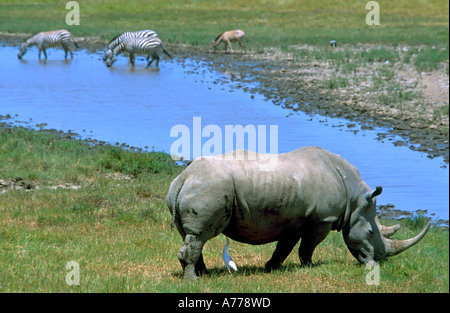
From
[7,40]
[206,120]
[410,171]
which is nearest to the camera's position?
[410,171]

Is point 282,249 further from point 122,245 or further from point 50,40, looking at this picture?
point 50,40

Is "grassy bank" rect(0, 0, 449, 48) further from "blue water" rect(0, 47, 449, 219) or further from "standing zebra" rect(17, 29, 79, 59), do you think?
"blue water" rect(0, 47, 449, 219)

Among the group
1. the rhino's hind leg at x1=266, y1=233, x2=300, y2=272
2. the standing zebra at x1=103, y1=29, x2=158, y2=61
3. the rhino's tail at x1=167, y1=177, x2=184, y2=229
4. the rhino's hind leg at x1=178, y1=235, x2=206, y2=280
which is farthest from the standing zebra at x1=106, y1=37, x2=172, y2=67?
the rhino's hind leg at x1=178, y1=235, x2=206, y2=280

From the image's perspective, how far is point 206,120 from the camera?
21.4 metres

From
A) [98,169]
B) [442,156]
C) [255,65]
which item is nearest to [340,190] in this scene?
[98,169]

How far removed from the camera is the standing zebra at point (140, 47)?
3684 centimetres

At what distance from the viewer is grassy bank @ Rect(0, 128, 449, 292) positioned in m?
7.55

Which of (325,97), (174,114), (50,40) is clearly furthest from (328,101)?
(50,40)

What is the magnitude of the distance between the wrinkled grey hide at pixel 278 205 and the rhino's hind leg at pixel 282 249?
1 cm

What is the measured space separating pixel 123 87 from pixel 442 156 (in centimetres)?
1593

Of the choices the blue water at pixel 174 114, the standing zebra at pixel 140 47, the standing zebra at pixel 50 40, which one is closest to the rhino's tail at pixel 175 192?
the blue water at pixel 174 114

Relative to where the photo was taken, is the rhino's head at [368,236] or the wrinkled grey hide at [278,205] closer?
the wrinkled grey hide at [278,205]

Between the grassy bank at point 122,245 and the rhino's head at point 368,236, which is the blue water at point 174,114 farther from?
the rhino's head at point 368,236

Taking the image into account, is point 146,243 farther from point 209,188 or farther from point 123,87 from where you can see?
point 123,87
